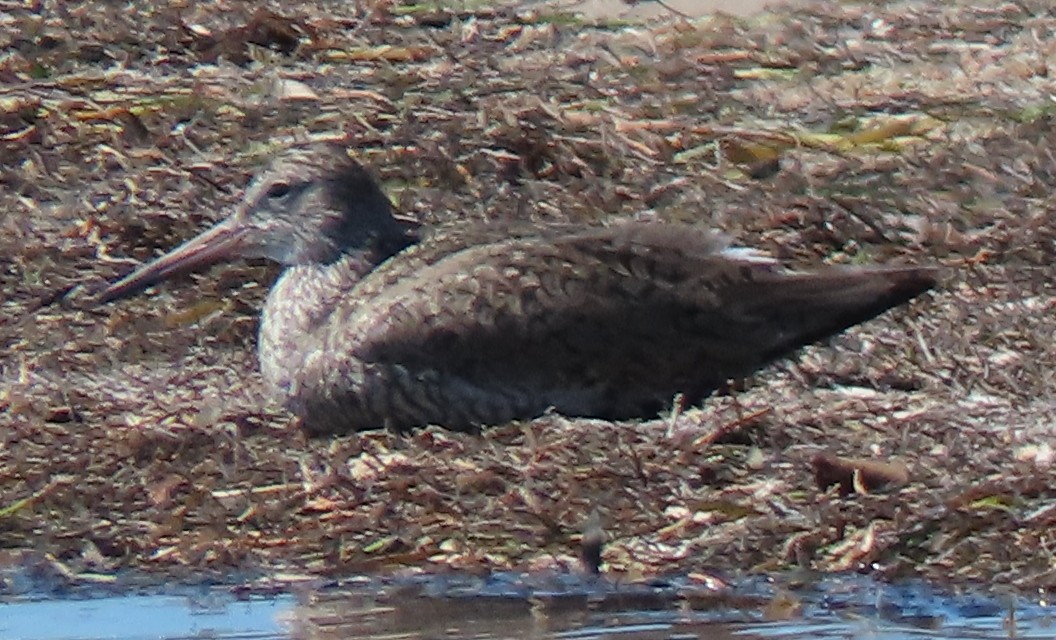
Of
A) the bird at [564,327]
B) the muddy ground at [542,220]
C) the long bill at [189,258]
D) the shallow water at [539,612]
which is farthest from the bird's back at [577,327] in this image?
the shallow water at [539,612]

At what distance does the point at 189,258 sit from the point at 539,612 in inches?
90.8

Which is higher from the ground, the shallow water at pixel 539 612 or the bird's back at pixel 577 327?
the bird's back at pixel 577 327

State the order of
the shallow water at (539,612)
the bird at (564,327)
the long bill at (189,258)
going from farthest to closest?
the long bill at (189,258) < the bird at (564,327) < the shallow water at (539,612)

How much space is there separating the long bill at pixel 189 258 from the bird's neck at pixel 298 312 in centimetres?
16

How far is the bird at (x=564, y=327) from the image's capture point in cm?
670

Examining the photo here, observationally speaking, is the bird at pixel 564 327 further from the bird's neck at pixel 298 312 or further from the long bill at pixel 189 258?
the long bill at pixel 189 258

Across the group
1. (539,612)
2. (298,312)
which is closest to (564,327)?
(298,312)

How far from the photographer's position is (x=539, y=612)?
547 centimetres

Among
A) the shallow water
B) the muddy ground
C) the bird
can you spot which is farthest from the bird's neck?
the shallow water

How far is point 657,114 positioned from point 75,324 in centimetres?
187

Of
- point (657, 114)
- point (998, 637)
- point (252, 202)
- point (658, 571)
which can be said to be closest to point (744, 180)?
point (657, 114)

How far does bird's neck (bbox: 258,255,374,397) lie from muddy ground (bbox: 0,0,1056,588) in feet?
0.43

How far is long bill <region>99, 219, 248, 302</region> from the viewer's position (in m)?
7.45

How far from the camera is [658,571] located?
570 centimetres
